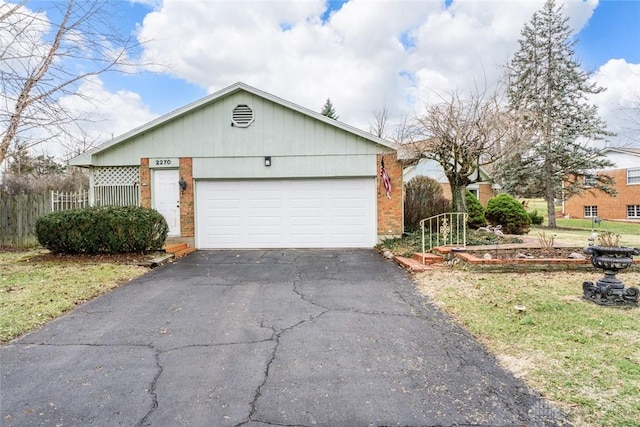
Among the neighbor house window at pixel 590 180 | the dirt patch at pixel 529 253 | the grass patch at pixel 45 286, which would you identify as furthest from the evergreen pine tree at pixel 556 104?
the grass patch at pixel 45 286

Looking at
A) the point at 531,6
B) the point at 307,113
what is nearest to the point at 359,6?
the point at 307,113

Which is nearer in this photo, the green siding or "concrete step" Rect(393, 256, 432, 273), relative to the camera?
"concrete step" Rect(393, 256, 432, 273)

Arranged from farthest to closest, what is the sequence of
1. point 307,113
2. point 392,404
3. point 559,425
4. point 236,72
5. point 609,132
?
1. point 609,132
2. point 236,72
3. point 307,113
4. point 392,404
5. point 559,425

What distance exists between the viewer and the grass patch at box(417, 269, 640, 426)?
2836mm

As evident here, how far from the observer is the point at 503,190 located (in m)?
23.3

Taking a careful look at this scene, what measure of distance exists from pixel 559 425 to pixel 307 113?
9991mm

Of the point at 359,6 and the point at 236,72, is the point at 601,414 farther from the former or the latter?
the point at 236,72

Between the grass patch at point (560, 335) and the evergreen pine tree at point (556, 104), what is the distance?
16.1 metres

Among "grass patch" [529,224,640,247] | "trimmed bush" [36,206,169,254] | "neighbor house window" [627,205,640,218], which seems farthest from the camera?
"neighbor house window" [627,205,640,218]

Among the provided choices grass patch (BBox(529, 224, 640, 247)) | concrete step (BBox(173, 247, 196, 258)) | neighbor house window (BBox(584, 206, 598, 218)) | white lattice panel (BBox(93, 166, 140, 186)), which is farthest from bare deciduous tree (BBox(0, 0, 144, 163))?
neighbor house window (BBox(584, 206, 598, 218))

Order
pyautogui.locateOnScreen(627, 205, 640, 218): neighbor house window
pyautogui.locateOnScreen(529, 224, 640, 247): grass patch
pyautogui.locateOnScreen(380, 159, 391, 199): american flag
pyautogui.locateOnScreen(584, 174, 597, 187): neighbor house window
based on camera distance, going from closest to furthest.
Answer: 1. pyautogui.locateOnScreen(529, 224, 640, 247): grass patch
2. pyautogui.locateOnScreen(380, 159, 391, 199): american flag
3. pyautogui.locateOnScreen(584, 174, 597, 187): neighbor house window
4. pyautogui.locateOnScreen(627, 205, 640, 218): neighbor house window

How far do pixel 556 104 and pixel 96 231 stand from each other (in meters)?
22.4

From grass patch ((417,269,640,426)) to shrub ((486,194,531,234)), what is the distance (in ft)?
22.5

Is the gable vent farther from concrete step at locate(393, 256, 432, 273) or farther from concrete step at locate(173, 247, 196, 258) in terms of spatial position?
concrete step at locate(393, 256, 432, 273)
